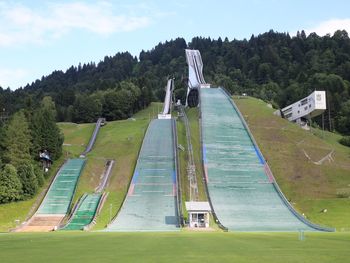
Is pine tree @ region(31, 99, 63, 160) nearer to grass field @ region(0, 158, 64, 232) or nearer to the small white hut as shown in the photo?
grass field @ region(0, 158, 64, 232)

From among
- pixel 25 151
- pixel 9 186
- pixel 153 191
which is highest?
pixel 25 151

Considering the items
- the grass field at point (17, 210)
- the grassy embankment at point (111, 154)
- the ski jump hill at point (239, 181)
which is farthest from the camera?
the grassy embankment at point (111, 154)

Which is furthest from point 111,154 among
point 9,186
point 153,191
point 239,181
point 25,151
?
point 239,181

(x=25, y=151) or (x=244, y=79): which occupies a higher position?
(x=244, y=79)

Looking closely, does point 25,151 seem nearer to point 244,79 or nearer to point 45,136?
point 45,136

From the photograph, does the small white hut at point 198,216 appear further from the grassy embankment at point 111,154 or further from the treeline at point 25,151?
the treeline at point 25,151

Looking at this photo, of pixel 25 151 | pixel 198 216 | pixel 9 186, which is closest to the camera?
pixel 198 216

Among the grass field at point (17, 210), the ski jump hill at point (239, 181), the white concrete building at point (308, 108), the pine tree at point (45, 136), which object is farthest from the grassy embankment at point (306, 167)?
the pine tree at point (45, 136)
